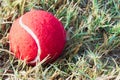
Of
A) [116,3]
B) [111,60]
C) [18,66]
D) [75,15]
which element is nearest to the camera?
[18,66]

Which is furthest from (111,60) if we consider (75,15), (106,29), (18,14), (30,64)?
(18,14)

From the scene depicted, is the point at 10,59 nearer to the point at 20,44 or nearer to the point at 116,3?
the point at 20,44

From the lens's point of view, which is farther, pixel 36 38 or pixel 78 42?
pixel 78 42

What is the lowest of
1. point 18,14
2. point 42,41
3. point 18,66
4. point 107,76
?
point 107,76
